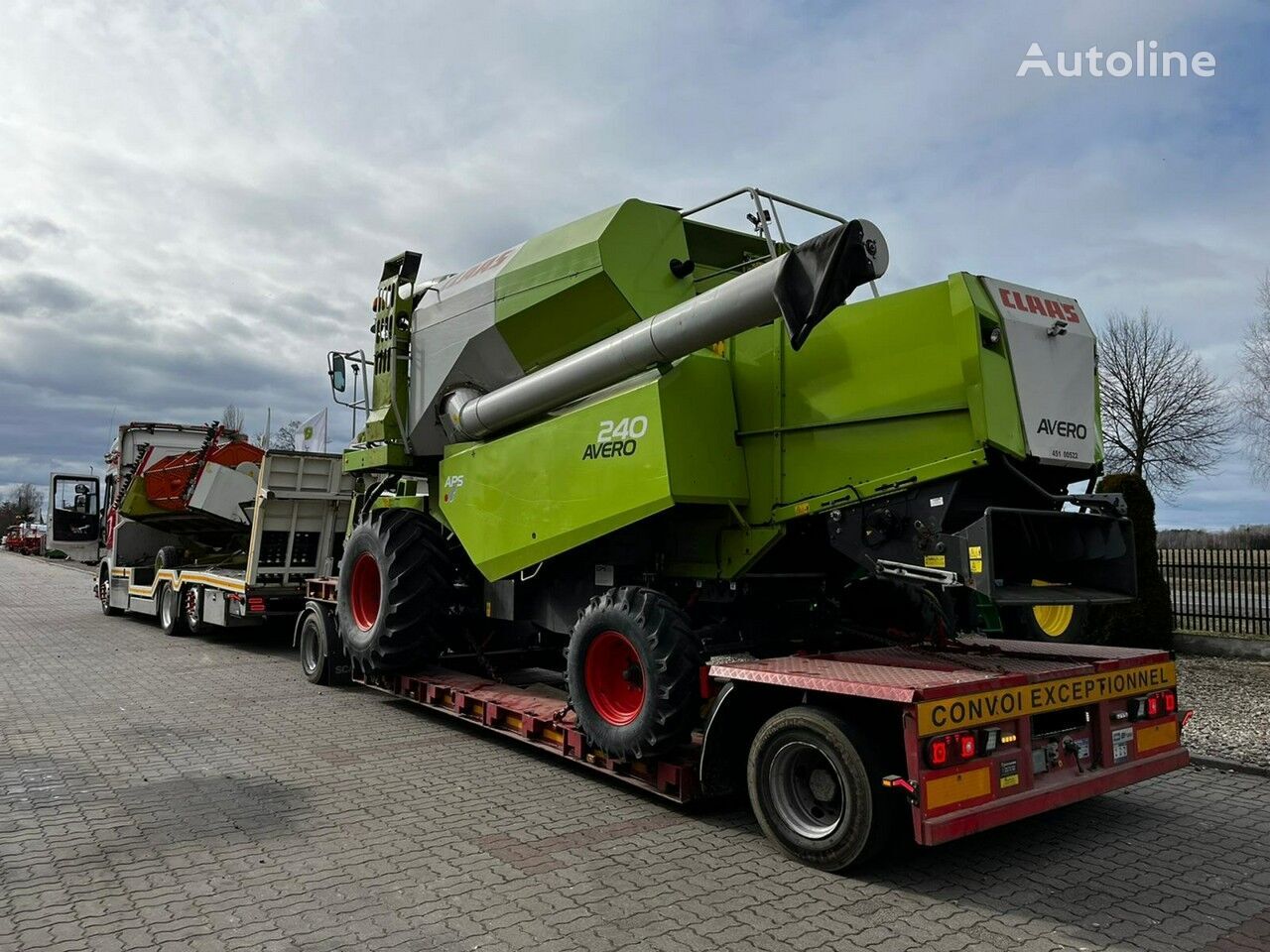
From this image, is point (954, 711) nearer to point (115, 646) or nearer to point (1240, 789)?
point (1240, 789)

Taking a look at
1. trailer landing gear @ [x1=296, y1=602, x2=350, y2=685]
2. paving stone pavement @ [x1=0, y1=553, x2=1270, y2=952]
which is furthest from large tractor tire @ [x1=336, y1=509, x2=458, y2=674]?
Result: trailer landing gear @ [x1=296, y1=602, x2=350, y2=685]

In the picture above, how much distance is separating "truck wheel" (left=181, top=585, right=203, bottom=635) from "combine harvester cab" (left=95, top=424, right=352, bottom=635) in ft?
0.06

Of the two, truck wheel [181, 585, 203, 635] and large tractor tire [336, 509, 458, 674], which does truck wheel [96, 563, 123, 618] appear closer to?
truck wheel [181, 585, 203, 635]

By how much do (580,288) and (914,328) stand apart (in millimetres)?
2614

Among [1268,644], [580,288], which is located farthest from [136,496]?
[1268,644]

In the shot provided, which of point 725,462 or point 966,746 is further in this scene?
point 725,462

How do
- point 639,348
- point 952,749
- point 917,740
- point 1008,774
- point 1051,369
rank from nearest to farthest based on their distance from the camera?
point 917,740, point 952,749, point 1008,774, point 1051,369, point 639,348

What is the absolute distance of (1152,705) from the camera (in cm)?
548

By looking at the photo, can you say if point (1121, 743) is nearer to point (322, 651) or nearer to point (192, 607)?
point (322, 651)

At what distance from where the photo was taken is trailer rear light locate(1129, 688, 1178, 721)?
5.38 meters

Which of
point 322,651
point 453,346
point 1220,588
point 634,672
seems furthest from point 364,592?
point 1220,588

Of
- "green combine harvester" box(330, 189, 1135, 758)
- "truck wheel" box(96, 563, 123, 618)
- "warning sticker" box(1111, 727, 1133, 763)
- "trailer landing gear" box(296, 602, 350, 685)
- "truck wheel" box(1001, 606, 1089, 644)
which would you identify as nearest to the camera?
"green combine harvester" box(330, 189, 1135, 758)

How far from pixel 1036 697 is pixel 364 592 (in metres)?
6.50

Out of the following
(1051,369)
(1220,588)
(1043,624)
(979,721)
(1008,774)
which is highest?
(1051,369)
